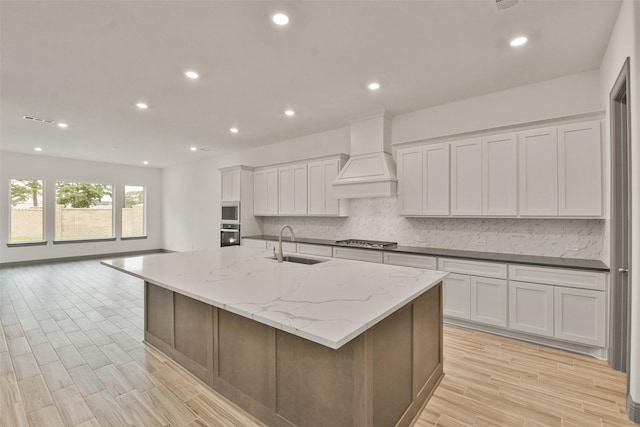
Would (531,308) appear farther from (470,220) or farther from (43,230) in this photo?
(43,230)

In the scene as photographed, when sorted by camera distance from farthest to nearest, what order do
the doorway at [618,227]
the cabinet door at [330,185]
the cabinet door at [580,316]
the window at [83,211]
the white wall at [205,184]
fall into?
1. the window at [83,211]
2. the white wall at [205,184]
3. the cabinet door at [330,185]
4. the cabinet door at [580,316]
5. the doorway at [618,227]

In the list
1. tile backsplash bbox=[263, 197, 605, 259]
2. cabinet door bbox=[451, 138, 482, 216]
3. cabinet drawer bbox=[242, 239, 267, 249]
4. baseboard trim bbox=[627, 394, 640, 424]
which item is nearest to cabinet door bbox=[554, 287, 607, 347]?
tile backsplash bbox=[263, 197, 605, 259]

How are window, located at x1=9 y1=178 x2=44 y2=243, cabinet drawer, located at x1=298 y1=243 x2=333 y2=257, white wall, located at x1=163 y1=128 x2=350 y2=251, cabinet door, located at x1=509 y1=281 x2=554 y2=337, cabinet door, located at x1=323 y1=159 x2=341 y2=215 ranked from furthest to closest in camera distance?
window, located at x1=9 y1=178 x2=44 y2=243, white wall, located at x1=163 y1=128 x2=350 y2=251, cabinet door, located at x1=323 y1=159 x2=341 y2=215, cabinet drawer, located at x1=298 y1=243 x2=333 y2=257, cabinet door, located at x1=509 y1=281 x2=554 y2=337

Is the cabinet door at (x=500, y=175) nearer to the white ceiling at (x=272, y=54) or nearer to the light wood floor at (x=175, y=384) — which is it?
the white ceiling at (x=272, y=54)

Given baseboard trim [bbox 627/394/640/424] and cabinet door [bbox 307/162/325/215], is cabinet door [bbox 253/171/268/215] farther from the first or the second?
baseboard trim [bbox 627/394/640/424]

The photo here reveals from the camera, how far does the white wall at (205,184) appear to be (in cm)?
558

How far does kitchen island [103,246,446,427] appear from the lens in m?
1.44

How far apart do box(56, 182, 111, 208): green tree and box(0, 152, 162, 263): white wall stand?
0.56 ft

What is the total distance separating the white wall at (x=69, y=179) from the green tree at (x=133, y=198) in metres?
0.20

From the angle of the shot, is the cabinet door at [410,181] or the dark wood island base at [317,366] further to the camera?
the cabinet door at [410,181]

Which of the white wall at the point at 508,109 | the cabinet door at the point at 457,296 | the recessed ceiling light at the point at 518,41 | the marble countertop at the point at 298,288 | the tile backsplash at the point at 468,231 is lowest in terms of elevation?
the cabinet door at the point at 457,296

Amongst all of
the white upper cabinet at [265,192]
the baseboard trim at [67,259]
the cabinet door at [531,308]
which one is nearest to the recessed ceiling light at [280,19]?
the cabinet door at [531,308]

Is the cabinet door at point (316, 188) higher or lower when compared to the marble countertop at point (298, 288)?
higher

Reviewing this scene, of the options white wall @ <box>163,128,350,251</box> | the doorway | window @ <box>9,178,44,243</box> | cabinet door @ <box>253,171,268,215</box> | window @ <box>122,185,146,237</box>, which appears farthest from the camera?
window @ <box>122,185,146,237</box>
